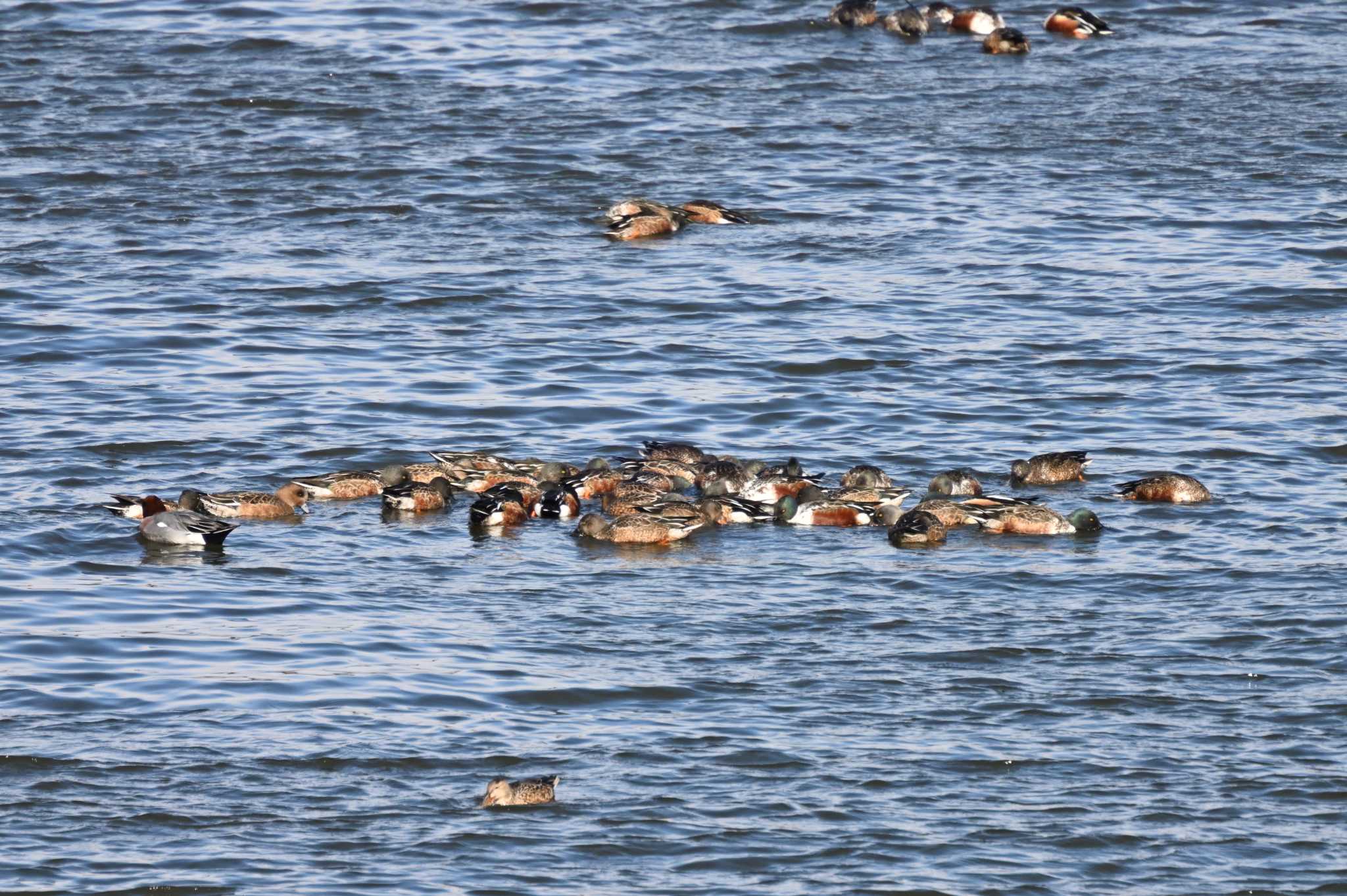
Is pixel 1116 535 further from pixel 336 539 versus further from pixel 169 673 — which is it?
pixel 169 673

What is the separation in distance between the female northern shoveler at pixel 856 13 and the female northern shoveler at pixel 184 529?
55.8 ft

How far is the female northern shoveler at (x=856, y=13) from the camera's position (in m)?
28.4

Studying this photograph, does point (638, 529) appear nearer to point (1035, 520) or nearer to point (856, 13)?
point (1035, 520)

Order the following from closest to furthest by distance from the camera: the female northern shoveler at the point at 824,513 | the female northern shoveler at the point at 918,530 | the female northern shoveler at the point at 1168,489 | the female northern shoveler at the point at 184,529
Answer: the female northern shoveler at the point at 184,529
the female northern shoveler at the point at 918,530
the female northern shoveler at the point at 824,513
the female northern shoveler at the point at 1168,489

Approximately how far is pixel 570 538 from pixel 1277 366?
20.3 feet

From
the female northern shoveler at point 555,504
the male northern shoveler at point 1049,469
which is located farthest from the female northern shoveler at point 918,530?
the female northern shoveler at point 555,504

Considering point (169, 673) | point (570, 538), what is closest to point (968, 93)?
point (570, 538)

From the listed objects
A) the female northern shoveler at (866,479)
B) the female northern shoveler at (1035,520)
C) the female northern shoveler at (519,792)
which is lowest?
the female northern shoveler at (1035,520)

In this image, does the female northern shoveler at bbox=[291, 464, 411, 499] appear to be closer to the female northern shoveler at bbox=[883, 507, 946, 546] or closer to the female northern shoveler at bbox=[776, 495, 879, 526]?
the female northern shoveler at bbox=[776, 495, 879, 526]

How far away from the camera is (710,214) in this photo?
21094 mm

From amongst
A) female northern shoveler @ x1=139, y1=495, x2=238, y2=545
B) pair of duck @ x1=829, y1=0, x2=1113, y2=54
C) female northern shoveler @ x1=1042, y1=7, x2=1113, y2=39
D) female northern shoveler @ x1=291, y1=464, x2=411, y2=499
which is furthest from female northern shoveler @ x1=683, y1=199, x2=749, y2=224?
female northern shoveler @ x1=139, y1=495, x2=238, y2=545

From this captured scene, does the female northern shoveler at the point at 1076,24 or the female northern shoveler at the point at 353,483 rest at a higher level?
the female northern shoveler at the point at 1076,24

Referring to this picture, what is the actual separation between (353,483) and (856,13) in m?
15.9

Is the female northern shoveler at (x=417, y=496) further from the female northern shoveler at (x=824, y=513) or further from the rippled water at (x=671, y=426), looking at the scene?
the female northern shoveler at (x=824, y=513)
